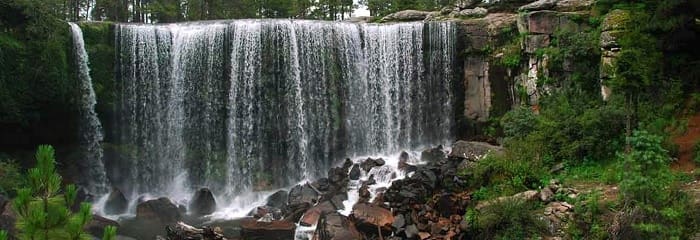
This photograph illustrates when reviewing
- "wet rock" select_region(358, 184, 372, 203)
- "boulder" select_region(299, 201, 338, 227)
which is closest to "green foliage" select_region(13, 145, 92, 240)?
"boulder" select_region(299, 201, 338, 227)

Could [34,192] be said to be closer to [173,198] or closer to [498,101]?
[173,198]

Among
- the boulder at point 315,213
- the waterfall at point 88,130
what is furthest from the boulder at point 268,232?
the waterfall at point 88,130

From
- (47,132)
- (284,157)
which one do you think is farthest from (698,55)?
(47,132)

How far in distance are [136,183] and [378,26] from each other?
11.2m

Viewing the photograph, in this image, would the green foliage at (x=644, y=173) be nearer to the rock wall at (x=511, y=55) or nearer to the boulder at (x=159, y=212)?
the rock wall at (x=511, y=55)

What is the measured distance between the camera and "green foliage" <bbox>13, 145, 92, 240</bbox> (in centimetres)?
536

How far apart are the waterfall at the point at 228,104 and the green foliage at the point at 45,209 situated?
47.3ft

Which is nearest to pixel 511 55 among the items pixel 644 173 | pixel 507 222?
pixel 507 222

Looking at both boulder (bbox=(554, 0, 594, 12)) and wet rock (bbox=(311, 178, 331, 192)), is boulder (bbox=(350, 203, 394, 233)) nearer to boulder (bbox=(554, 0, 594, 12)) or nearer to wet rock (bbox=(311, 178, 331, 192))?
wet rock (bbox=(311, 178, 331, 192))

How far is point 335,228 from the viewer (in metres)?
13.4

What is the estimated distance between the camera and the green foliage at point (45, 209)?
5.36 m

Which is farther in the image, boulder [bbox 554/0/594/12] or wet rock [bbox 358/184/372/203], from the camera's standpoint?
boulder [bbox 554/0/594/12]

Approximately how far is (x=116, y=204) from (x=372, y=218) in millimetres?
9691

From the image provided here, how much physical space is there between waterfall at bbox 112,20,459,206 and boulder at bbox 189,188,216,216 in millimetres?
1729
